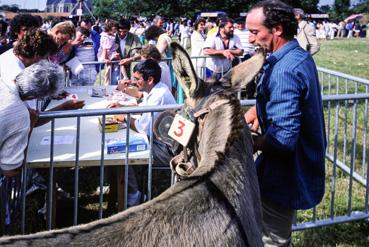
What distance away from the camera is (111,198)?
600 centimetres

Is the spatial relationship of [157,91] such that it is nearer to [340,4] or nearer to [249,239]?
[249,239]

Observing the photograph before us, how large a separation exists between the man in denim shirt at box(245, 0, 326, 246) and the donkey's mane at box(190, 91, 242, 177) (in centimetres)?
55

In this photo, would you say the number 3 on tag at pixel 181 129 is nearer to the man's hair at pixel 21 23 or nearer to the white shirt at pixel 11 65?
the white shirt at pixel 11 65

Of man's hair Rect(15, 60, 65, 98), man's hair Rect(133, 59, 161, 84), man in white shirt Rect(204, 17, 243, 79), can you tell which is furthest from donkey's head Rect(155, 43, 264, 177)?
man in white shirt Rect(204, 17, 243, 79)

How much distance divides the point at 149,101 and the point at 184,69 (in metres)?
3.45

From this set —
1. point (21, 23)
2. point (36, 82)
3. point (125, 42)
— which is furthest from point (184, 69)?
point (125, 42)

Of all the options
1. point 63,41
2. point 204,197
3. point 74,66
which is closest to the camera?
point 204,197

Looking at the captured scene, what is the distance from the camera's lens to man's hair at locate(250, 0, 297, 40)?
9.86ft

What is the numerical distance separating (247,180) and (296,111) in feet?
2.22

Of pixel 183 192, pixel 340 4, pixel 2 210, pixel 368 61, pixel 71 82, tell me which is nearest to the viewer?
pixel 183 192

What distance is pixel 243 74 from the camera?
2666mm

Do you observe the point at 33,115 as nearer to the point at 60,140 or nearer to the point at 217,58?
the point at 60,140

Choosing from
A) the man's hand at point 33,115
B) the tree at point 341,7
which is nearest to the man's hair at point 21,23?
the man's hand at point 33,115

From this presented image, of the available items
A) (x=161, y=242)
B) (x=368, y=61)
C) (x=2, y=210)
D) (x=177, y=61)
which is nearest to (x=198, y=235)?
(x=161, y=242)
